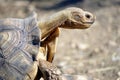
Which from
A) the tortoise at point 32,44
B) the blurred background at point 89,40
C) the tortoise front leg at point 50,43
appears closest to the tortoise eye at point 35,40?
the tortoise at point 32,44

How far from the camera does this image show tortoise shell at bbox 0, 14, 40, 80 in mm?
3783

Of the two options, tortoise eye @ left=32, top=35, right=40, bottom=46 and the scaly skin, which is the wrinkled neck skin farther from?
tortoise eye @ left=32, top=35, right=40, bottom=46

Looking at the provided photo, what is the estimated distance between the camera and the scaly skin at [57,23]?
4.07 meters

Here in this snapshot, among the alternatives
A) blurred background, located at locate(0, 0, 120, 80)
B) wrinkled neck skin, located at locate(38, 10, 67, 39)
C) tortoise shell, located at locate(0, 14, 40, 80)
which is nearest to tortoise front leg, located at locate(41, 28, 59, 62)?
wrinkled neck skin, located at locate(38, 10, 67, 39)

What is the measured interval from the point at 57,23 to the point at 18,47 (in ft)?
1.55

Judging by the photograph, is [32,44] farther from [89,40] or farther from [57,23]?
[89,40]

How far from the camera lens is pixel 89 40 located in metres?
7.82

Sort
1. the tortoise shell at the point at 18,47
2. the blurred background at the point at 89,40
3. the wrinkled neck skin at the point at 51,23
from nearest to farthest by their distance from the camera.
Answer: the tortoise shell at the point at 18,47 → the wrinkled neck skin at the point at 51,23 → the blurred background at the point at 89,40

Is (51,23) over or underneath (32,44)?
over

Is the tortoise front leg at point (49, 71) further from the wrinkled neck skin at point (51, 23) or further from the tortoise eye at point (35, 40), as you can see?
the wrinkled neck skin at point (51, 23)

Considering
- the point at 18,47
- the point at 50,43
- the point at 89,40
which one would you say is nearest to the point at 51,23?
the point at 50,43

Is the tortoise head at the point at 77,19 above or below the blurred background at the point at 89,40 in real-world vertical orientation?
above

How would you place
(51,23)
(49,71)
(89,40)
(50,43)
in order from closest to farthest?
(49,71), (51,23), (50,43), (89,40)

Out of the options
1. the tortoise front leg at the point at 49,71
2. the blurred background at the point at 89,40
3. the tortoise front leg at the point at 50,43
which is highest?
the tortoise front leg at the point at 50,43
